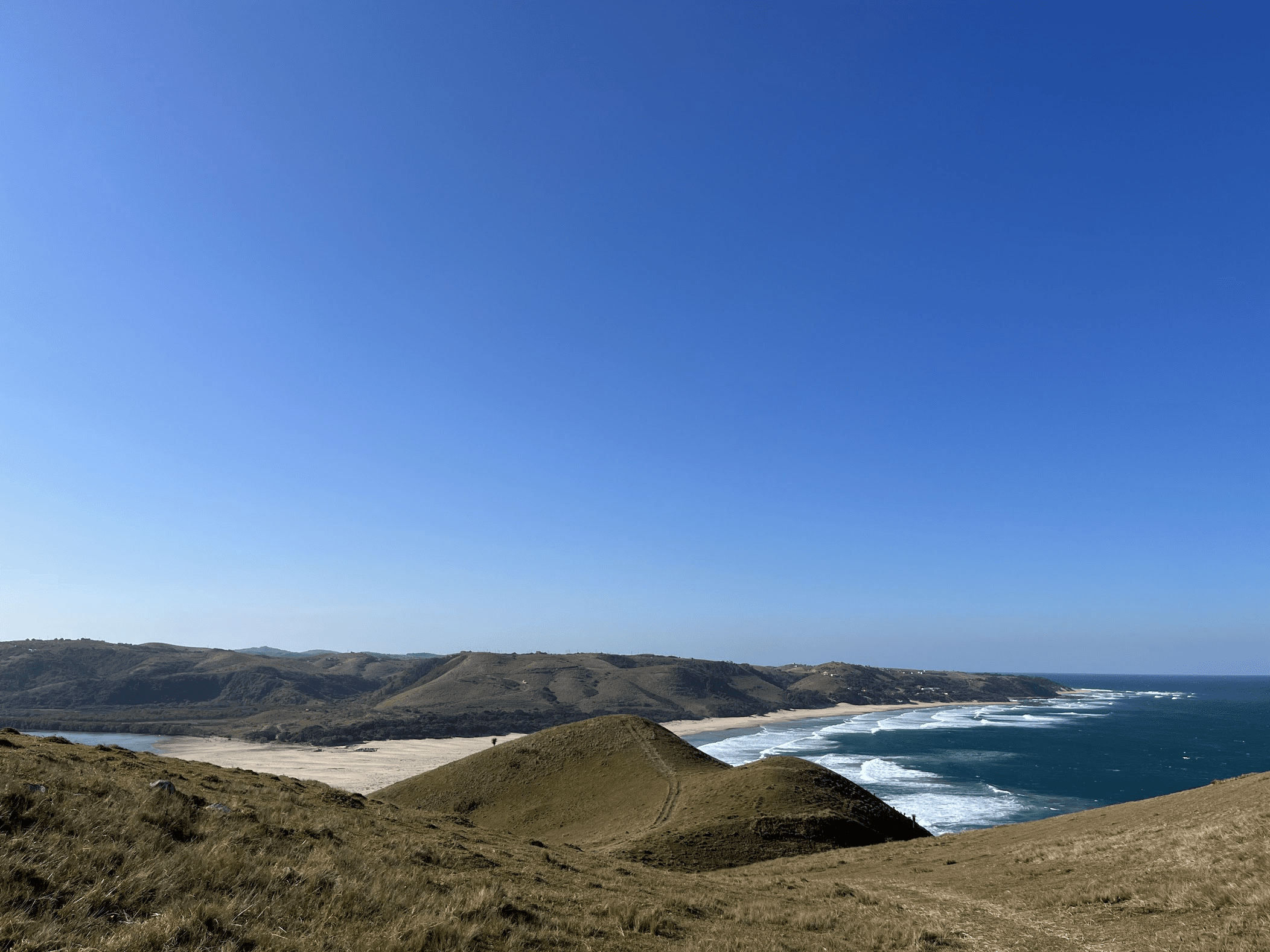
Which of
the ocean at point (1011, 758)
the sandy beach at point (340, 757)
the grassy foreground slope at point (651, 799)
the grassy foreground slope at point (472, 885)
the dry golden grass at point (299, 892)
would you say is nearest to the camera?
the dry golden grass at point (299, 892)

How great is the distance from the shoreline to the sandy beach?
120mm

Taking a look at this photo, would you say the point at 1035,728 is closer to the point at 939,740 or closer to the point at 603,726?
the point at 939,740

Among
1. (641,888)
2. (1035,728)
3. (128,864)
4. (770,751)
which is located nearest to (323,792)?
(641,888)

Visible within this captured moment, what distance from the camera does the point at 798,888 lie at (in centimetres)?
2567

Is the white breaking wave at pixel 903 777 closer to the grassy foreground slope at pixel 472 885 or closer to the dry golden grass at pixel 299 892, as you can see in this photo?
the grassy foreground slope at pixel 472 885

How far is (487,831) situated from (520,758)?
4814 cm

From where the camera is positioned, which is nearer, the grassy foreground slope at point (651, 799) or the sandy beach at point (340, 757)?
the grassy foreground slope at point (651, 799)

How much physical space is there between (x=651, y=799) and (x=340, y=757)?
340 feet

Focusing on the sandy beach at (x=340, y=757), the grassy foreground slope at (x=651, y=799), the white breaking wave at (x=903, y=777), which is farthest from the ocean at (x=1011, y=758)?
the sandy beach at (x=340, y=757)

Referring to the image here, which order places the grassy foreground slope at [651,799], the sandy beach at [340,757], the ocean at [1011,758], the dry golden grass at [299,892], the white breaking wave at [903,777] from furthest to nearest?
the sandy beach at [340,757] → the ocean at [1011,758] → the white breaking wave at [903,777] → the grassy foreground slope at [651,799] → the dry golden grass at [299,892]

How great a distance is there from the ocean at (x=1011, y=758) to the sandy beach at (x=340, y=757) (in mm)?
46069

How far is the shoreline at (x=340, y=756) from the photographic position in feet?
361

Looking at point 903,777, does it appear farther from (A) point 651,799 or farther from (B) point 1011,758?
(A) point 651,799

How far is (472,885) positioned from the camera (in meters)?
15.5
